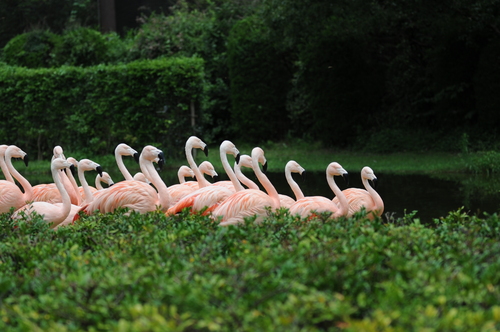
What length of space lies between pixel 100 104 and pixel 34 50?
6973 mm

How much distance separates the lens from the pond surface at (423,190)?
871 cm

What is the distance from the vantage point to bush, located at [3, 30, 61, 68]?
2140 centimetres

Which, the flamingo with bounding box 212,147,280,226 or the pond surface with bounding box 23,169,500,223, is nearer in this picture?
the flamingo with bounding box 212,147,280,226

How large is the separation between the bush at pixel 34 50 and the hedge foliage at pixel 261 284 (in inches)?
724

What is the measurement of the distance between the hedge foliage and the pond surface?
391 cm

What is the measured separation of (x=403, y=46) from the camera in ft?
55.7

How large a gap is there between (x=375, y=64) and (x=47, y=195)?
1074 centimetres

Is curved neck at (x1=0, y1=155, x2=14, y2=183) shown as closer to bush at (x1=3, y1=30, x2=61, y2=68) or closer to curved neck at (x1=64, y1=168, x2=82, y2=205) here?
curved neck at (x1=64, y1=168, x2=82, y2=205)

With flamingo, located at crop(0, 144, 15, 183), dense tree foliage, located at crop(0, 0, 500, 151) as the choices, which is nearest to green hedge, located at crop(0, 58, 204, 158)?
dense tree foliage, located at crop(0, 0, 500, 151)

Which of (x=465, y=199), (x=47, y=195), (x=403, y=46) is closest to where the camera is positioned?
(x=47, y=195)

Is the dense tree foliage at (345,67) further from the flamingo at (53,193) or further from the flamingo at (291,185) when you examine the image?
the flamingo at (53,193)

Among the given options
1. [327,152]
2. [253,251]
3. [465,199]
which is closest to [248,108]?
[327,152]

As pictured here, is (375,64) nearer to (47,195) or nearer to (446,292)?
(47,195)

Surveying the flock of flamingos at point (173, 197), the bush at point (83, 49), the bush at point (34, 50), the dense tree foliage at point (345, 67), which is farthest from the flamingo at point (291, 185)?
the bush at point (34, 50)
